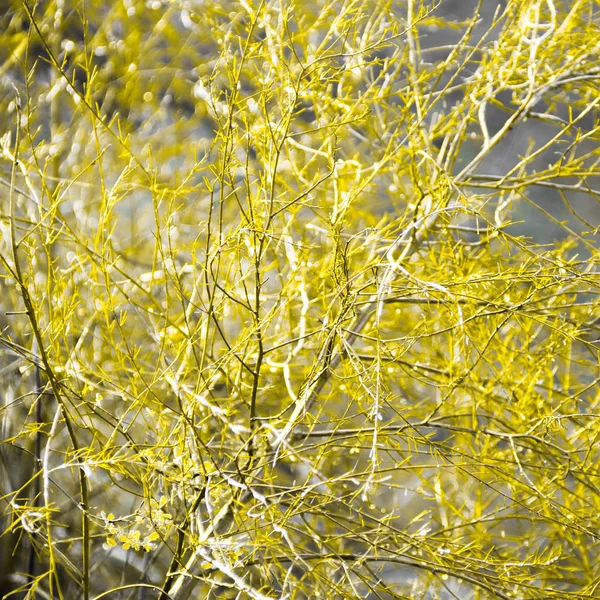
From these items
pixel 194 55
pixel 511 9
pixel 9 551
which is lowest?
pixel 9 551

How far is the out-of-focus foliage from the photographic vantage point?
973mm

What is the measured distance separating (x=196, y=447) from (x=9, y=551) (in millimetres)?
848

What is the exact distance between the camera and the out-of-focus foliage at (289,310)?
0.97m

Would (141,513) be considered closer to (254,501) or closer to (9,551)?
(254,501)

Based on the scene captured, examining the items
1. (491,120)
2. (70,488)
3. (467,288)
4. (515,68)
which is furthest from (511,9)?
(491,120)

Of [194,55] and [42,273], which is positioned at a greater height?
[194,55]

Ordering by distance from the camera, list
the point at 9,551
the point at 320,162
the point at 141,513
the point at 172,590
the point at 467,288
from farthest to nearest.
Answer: the point at 320,162 < the point at 9,551 < the point at 467,288 < the point at 172,590 < the point at 141,513

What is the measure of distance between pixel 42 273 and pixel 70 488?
2.32 ft

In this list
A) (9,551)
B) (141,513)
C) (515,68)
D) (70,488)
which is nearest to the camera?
(141,513)

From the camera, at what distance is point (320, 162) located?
251 cm

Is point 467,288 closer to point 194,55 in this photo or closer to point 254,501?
point 254,501

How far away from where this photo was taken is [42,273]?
2.24m

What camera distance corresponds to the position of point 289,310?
1529mm

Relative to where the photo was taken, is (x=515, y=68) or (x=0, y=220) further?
(x=515, y=68)
